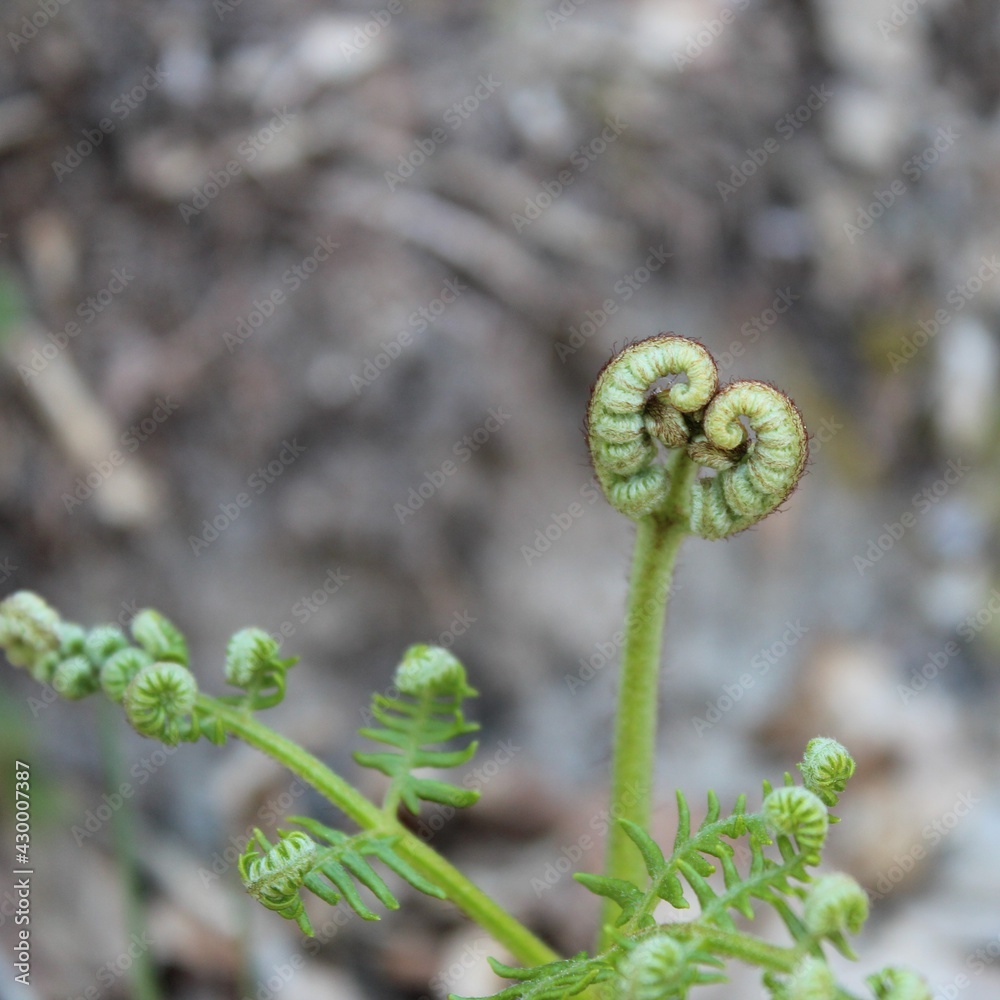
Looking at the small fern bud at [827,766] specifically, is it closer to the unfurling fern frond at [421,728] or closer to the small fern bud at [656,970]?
the small fern bud at [656,970]

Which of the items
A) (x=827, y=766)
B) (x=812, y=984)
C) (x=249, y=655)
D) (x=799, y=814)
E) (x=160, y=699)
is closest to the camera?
(x=812, y=984)

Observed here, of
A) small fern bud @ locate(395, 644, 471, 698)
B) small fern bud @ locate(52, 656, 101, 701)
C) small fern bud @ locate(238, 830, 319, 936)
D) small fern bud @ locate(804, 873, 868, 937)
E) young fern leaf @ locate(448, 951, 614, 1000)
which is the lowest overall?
young fern leaf @ locate(448, 951, 614, 1000)

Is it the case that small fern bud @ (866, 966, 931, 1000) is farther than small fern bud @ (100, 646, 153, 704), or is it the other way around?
small fern bud @ (100, 646, 153, 704)

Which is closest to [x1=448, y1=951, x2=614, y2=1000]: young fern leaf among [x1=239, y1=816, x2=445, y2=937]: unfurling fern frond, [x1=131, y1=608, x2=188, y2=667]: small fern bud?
[x1=239, y1=816, x2=445, y2=937]: unfurling fern frond

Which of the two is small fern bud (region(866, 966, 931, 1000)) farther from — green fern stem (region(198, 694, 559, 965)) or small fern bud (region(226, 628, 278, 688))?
small fern bud (region(226, 628, 278, 688))

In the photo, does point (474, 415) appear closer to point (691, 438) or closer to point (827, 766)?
point (691, 438)

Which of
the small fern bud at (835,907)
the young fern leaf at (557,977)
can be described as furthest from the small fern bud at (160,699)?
the small fern bud at (835,907)

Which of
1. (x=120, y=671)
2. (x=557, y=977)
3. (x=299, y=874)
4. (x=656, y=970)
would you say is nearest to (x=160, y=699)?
(x=120, y=671)

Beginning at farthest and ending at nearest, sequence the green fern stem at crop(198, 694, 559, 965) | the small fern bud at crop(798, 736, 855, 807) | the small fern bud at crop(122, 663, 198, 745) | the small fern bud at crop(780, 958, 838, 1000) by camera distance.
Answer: the green fern stem at crop(198, 694, 559, 965), the small fern bud at crop(122, 663, 198, 745), the small fern bud at crop(798, 736, 855, 807), the small fern bud at crop(780, 958, 838, 1000)
